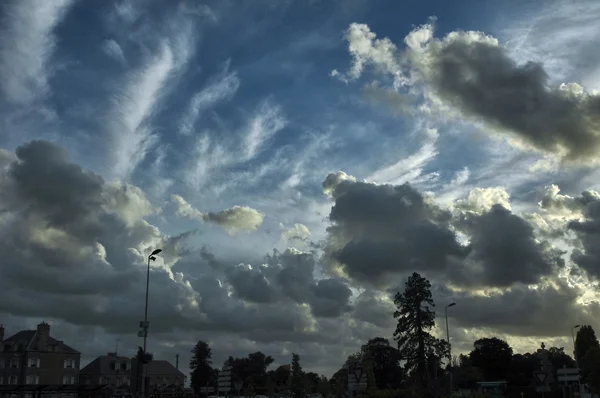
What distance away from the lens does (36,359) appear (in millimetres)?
112250

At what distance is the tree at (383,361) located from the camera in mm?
129250

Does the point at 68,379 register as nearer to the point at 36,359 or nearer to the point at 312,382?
the point at 36,359

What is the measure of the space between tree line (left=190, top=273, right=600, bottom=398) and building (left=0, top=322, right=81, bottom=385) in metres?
29.8

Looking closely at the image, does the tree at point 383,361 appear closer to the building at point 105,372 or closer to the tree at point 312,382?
the tree at point 312,382

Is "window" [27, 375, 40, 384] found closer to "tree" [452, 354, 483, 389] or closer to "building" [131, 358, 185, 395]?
"building" [131, 358, 185, 395]

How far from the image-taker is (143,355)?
116 ft

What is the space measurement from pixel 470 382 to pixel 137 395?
10967cm

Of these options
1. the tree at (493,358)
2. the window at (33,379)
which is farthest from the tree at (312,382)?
the window at (33,379)

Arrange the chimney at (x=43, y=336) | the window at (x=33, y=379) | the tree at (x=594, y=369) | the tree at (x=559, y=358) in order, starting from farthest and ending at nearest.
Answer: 1. the tree at (x=559, y=358)
2. the chimney at (x=43, y=336)
3. the window at (x=33, y=379)
4. the tree at (x=594, y=369)

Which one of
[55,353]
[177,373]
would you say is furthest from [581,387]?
[177,373]

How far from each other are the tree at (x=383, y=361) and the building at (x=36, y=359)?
2486 inches

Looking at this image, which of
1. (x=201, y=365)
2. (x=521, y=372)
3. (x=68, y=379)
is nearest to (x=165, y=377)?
(x=201, y=365)

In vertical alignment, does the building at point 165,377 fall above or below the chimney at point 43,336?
below

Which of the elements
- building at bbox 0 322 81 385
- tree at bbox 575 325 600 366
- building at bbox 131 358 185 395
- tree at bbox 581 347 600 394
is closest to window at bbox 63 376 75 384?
building at bbox 0 322 81 385
